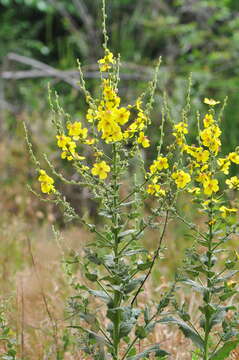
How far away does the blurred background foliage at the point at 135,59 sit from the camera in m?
6.27

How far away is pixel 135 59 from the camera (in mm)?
6855

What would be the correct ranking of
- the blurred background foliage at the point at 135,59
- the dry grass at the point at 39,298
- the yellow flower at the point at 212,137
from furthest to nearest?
the blurred background foliage at the point at 135,59 < the dry grass at the point at 39,298 < the yellow flower at the point at 212,137

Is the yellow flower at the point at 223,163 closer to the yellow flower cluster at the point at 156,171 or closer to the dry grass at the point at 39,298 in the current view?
the yellow flower cluster at the point at 156,171

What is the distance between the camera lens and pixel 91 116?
1940 mm

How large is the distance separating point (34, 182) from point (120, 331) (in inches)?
163

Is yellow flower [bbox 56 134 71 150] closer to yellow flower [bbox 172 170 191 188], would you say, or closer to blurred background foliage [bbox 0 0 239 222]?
yellow flower [bbox 172 170 191 188]

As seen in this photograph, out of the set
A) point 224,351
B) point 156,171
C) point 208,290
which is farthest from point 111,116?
point 224,351

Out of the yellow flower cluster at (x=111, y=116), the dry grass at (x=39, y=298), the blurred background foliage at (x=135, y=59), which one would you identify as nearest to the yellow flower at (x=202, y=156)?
the yellow flower cluster at (x=111, y=116)

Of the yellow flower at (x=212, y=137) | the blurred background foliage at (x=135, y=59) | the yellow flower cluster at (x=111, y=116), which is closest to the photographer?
the yellow flower cluster at (x=111, y=116)

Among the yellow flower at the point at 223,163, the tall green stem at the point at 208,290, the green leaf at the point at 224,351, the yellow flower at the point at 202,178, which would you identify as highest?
the yellow flower at the point at 223,163

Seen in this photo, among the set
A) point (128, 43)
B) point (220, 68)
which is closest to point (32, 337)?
point (220, 68)

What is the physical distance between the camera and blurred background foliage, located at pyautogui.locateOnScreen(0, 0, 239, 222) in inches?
247

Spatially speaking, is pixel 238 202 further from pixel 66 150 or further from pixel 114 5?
pixel 114 5

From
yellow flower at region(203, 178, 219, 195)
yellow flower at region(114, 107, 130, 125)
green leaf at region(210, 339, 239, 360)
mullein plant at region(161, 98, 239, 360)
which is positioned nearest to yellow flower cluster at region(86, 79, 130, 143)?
yellow flower at region(114, 107, 130, 125)
